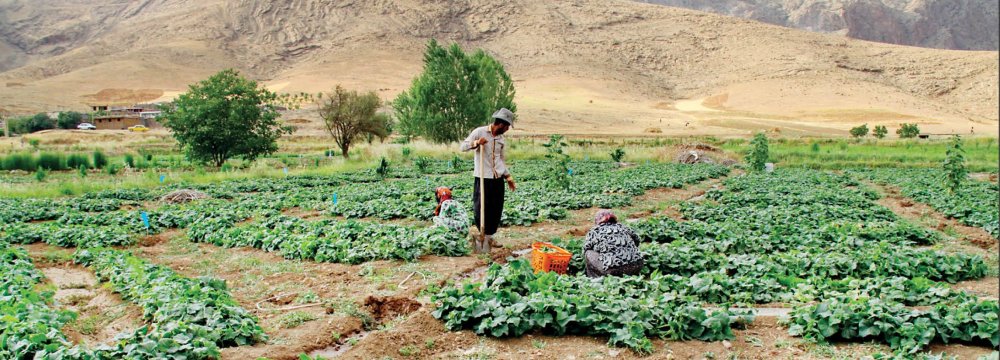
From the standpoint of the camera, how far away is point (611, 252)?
A: 846 cm

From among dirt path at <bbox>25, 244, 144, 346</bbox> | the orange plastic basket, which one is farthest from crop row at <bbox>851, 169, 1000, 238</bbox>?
dirt path at <bbox>25, 244, 144, 346</bbox>

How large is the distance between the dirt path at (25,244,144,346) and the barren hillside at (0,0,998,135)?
2678 inches

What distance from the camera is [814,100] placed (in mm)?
100250

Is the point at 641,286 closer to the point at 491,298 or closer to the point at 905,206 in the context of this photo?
the point at 491,298

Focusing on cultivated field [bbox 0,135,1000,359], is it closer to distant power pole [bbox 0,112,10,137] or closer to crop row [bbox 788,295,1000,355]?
crop row [bbox 788,295,1000,355]

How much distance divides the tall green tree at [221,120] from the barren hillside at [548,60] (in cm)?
4775

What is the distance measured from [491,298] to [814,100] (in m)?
104

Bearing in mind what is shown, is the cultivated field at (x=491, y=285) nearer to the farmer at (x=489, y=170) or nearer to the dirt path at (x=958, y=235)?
the dirt path at (x=958, y=235)

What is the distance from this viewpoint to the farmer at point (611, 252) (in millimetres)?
8391

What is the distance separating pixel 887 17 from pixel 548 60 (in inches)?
4404

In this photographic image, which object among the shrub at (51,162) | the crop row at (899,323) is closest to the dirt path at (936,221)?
the crop row at (899,323)

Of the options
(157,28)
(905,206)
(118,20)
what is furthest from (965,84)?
(118,20)

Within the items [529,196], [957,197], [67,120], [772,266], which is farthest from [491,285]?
[67,120]

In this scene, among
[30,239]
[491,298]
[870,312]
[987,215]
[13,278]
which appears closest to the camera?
[870,312]
